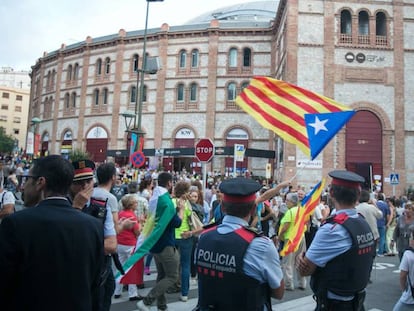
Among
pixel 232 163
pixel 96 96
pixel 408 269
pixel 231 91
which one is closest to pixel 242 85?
pixel 231 91

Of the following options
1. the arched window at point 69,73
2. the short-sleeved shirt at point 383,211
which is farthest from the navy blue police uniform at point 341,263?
the arched window at point 69,73

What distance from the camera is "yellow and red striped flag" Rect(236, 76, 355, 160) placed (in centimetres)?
488

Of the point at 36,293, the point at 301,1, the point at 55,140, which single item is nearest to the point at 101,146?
the point at 55,140

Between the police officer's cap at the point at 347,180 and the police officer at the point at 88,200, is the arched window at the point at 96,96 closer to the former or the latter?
the police officer at the point at 88,200

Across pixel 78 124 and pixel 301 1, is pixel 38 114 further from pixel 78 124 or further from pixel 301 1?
pixel 301 1

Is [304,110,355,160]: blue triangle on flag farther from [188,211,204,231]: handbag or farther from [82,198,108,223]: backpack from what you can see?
[82,198,108,223]: backpack

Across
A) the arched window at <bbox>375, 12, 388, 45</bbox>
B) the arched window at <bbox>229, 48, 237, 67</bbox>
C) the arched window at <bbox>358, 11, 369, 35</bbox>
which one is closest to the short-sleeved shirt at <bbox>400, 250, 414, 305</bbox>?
the arched window at <bbox>375, 12, 388, 45</bbox>

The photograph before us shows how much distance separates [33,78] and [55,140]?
1374 centimetres

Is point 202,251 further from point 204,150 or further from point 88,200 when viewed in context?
point 204,150

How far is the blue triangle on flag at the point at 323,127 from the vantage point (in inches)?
189

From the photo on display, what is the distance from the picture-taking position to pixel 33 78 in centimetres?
4775

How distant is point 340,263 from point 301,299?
3.69m

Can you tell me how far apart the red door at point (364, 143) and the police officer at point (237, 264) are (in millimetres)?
23571

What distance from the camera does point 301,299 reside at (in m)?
6.36
